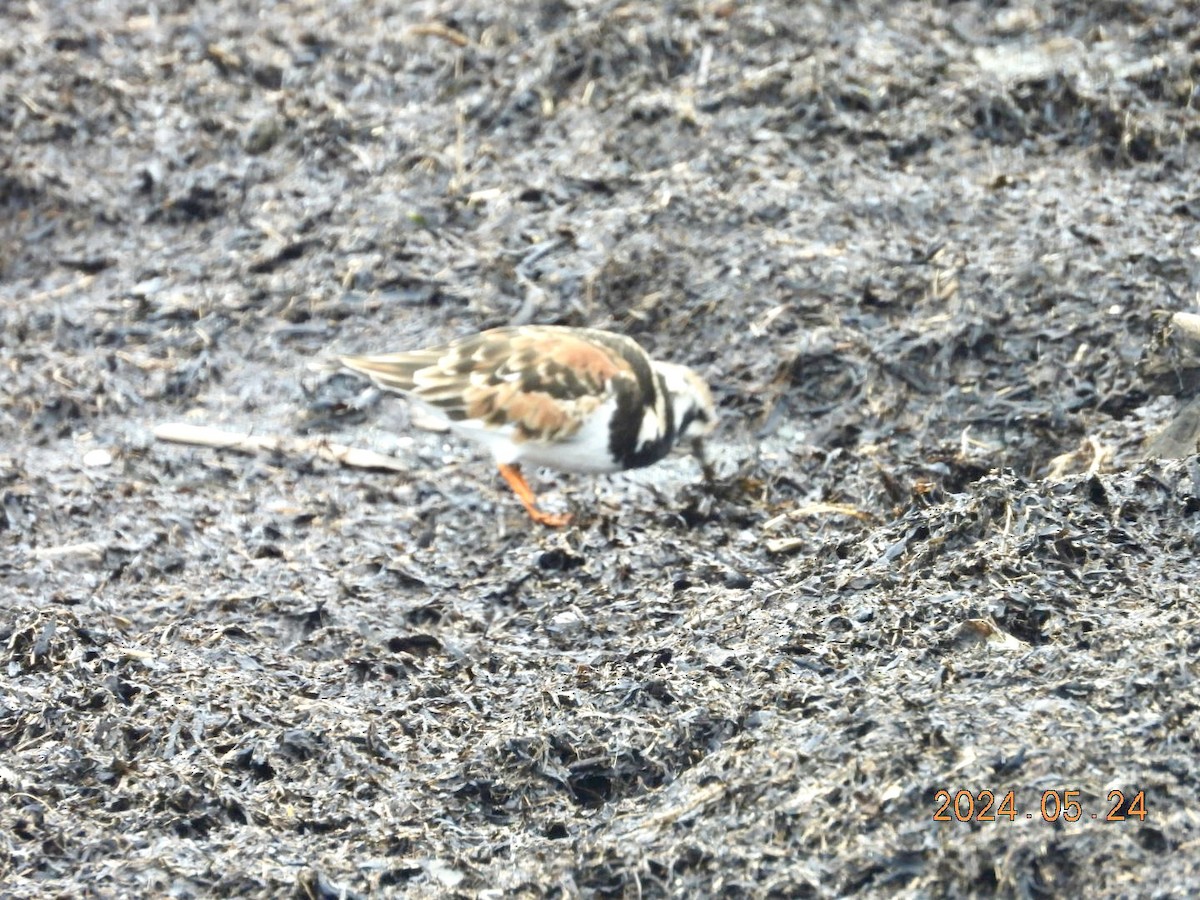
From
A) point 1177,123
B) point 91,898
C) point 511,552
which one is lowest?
point 511,552

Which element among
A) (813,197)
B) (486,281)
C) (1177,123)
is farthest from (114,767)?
(1177,123)

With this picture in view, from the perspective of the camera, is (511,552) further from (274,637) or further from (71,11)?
(71,11)

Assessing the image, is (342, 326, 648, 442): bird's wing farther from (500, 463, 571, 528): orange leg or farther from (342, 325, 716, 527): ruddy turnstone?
(500, 463, 571, 528): orange leg

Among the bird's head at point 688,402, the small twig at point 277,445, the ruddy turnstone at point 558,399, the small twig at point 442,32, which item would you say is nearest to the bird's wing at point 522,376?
the ruddy turnstone at point 558,399

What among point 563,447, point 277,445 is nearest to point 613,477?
point 563,447

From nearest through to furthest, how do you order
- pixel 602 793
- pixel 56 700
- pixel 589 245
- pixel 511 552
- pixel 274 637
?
pixel 602 793, pixel 56 700, pixel 274 637, pixel 511 552, pixel 589 245

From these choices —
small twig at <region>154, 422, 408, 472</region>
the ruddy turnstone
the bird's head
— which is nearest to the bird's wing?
the ruddy turnstone

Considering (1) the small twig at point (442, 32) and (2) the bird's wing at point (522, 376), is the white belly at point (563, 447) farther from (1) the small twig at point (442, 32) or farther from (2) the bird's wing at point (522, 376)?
(1) the small twig at point (442, 32)

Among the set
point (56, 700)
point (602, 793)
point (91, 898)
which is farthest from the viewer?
point (56, 700)
